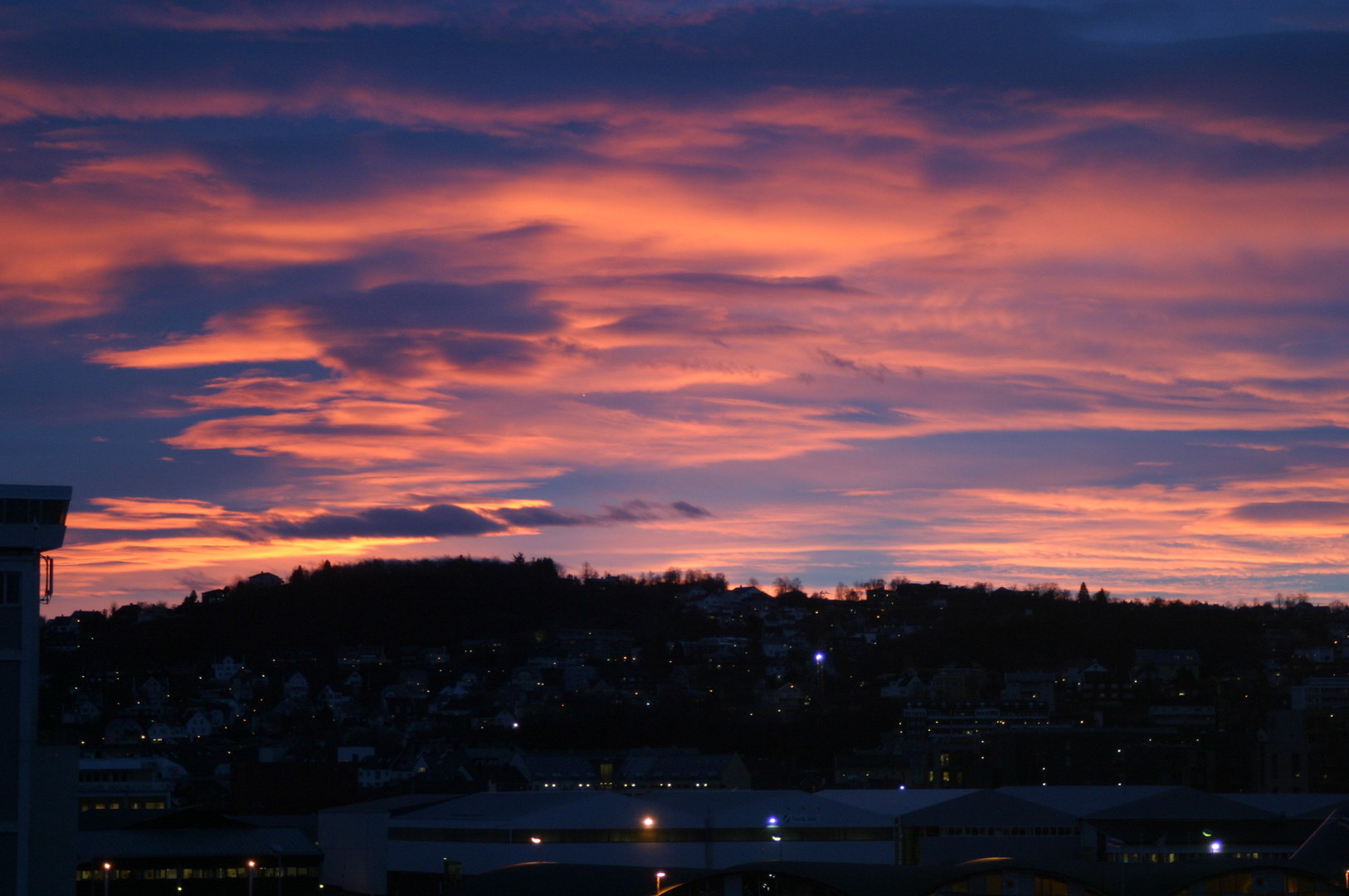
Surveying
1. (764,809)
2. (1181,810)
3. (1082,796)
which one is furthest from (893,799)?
(1181,810)

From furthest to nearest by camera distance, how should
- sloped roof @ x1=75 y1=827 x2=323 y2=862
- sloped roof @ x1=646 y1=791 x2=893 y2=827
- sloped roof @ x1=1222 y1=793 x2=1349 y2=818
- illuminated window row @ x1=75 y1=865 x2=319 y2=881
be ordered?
sloped roof @ x1=1222 y1=793 x2=1349 y2=818
sloped roof @ x1=646 y1=791 x2=893 y2=827
sloped roof @ x1=75 y1=827 x2=323 y2=862
illuminated window row @ x1=75 y1=865 x2=319 y2=881

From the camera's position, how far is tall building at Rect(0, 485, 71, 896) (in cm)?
2102

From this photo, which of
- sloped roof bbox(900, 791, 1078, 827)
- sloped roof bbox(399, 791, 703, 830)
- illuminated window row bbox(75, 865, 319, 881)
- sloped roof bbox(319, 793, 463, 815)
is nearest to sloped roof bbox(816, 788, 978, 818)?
sloped roof bbox(900, 791, 1078, 827)

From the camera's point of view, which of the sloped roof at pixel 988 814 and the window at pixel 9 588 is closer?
the window at pixel 9 588

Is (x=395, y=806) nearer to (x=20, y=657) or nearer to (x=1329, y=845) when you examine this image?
(x=1329, y=845)

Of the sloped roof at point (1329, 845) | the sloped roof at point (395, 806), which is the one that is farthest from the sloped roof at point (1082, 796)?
the sloped roof at point (1329, 845)

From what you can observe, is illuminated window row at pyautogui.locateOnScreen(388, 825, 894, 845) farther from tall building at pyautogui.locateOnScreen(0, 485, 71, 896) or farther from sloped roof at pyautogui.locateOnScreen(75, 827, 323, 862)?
tall building at pyautogui.locateOnScreen(0, 485, 71, 896)

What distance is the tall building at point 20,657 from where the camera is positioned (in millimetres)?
21016

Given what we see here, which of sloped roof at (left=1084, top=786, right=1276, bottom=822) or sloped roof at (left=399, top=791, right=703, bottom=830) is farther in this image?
sloped roof at (left=1084, top=786, right=1276, bottom=822)

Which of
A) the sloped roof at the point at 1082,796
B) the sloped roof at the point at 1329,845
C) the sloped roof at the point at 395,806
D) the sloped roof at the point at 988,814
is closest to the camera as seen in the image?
the sloped roof at the point at 1329,845

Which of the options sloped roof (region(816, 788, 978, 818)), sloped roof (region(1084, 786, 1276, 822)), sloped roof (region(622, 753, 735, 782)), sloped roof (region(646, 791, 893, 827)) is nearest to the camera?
sloped roof (region(646, 791, 893, 827))

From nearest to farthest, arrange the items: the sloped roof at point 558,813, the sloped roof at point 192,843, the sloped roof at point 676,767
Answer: the sloped roof at point 558,813
the sloped roof at point 192,843
the sloped roof at point 676,767

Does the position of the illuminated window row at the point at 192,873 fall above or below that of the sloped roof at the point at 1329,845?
below

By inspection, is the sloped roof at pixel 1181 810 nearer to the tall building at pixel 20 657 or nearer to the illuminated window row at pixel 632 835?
the illuminated window row at pixel 632 835
